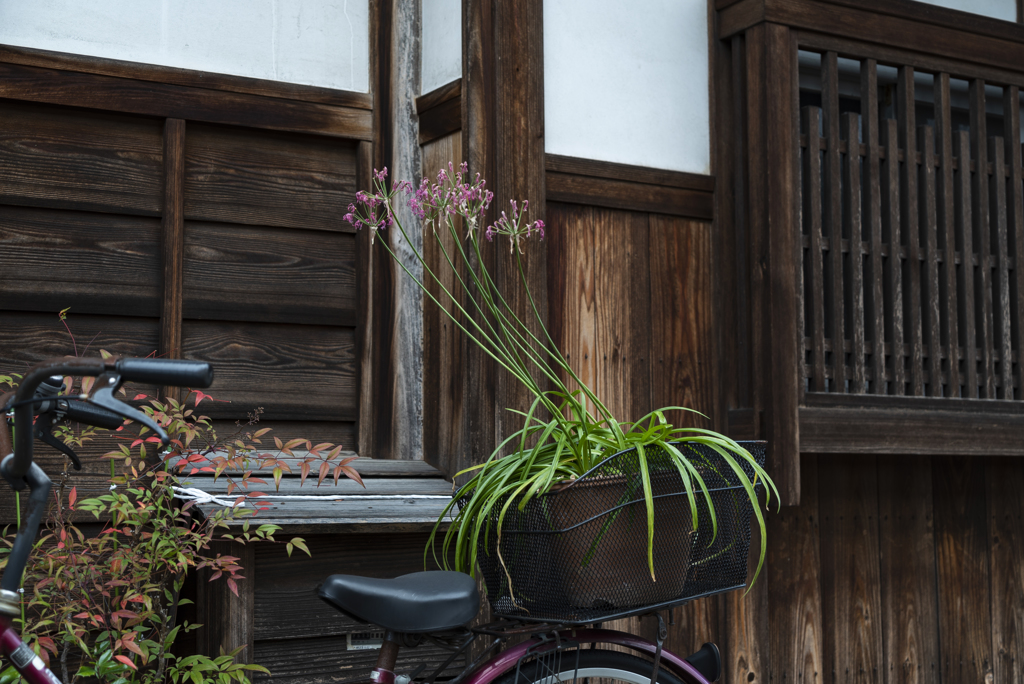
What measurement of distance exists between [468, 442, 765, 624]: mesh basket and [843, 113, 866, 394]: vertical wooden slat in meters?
1.34

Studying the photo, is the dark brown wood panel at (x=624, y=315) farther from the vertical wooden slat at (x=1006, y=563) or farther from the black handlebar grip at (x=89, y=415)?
the black handlebar grip at (x=89, y=415)

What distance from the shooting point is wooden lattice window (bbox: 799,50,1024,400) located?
3.28 meters

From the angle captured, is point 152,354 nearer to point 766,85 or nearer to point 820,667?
point 766,85

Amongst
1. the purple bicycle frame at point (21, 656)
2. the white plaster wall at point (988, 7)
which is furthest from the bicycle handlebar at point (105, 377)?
the white plaster wall at point (988, 7)

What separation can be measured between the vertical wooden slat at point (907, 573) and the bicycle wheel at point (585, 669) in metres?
1.74

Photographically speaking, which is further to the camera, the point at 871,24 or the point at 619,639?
the point at 871,24

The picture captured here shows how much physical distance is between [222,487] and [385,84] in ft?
4.49

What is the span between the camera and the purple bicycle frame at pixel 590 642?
2.08 m

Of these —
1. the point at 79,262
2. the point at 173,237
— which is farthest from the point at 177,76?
the point at 79,262

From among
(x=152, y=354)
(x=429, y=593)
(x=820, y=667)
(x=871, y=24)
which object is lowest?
(x=820, y=667)

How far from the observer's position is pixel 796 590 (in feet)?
11.5

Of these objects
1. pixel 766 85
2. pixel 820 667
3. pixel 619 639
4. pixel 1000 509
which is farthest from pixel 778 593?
pixel 766 85

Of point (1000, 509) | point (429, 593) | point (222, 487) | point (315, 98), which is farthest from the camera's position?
point (1000, 509)

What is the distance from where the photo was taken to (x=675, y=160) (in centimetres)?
341
